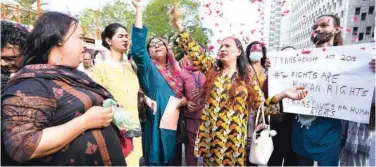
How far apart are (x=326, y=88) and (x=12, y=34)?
280 cm

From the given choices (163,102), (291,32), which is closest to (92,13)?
(163,102)

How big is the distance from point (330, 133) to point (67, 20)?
2.60m

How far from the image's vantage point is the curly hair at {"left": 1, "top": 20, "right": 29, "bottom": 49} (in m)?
2.08

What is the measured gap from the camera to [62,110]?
1428mm

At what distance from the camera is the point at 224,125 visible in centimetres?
278

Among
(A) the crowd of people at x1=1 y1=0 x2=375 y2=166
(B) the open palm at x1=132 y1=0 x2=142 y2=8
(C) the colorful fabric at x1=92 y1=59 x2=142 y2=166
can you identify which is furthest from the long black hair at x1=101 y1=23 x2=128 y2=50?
(B) the open palm at x1=132 y1=0 x2=142 y2=8

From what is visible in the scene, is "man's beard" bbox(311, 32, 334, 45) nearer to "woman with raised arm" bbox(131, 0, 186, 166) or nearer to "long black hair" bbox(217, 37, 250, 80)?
"long black hair" bbox(217, 37, 250, 80)

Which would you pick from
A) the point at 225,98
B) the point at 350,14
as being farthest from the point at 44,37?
the point at 350,14

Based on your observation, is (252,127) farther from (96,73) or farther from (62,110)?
(62,110)

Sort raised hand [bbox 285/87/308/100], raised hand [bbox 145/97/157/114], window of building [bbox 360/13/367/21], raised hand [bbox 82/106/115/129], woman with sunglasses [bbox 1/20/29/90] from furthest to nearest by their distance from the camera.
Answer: window of building [bbox 360/13/367/21] < raised hand [bbox 145/97/157/114] < raised hand [bbox 285/87/308/100] < woman with sunglasses [bbox 1/20/29/90] < raised hand [bbox 82/106/115/129]

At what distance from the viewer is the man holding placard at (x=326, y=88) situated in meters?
2.61

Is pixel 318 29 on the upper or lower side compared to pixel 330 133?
upper

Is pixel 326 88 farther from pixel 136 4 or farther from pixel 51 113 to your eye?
pixel 51 113

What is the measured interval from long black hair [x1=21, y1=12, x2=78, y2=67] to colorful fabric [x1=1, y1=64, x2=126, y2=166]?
0.27 feet
